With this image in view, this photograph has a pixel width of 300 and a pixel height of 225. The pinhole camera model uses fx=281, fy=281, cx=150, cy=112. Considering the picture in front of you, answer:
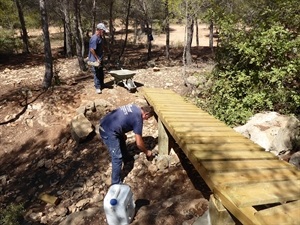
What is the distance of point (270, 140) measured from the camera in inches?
200

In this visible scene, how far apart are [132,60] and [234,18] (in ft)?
37.7

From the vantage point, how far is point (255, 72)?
6.76 metres

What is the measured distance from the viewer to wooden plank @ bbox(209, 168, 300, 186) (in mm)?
2848

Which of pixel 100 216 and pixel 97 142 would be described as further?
pixel 97 142

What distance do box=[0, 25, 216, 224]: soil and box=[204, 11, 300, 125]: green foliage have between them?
1.96m

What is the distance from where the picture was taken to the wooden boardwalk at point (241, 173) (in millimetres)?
Answer: 2314

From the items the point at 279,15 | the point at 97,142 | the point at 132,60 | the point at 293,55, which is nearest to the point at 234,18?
the point at 279,15

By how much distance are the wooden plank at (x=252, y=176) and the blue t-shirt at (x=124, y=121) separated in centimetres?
193

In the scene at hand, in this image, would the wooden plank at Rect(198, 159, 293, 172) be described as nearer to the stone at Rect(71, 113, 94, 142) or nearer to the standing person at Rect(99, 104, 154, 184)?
the standing person at Rect(99, 104, 154, 184)

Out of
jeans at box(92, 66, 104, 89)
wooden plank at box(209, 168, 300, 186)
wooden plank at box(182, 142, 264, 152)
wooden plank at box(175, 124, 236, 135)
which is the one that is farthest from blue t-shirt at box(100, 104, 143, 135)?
jeans at box(92, 66, 104, 89)

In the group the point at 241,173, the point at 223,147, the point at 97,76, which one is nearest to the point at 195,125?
the point at 223,147

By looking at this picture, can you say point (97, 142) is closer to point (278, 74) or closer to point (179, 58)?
point (278, 74)

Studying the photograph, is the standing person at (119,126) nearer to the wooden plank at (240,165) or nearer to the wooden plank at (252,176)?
the wooden plank at (240,165)

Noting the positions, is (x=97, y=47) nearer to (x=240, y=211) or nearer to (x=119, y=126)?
(x=119, y=126)
